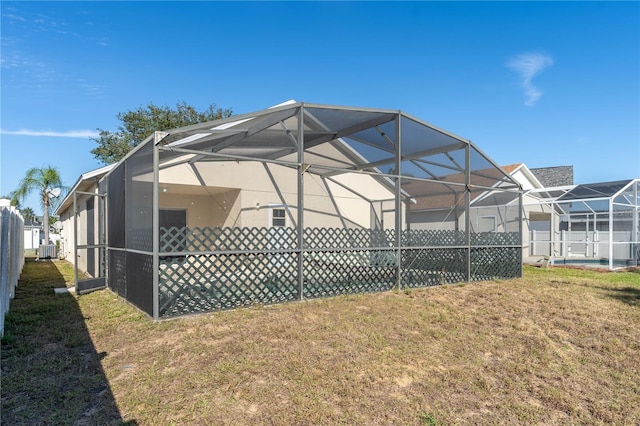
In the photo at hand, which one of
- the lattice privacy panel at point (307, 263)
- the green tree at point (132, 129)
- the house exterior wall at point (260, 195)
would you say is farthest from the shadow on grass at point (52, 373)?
the green tree at point (132, 129)

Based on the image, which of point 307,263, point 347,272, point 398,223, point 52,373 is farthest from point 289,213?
point 52,373

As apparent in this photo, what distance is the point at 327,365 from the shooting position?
3637 mm

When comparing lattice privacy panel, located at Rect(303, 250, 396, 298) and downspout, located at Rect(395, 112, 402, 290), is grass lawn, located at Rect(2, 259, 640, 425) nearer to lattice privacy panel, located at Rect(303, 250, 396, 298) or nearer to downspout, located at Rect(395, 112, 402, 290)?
lattice privacy panel, located at Rect(303, 250, 396, 298)

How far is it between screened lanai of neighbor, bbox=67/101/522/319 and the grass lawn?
66 cm

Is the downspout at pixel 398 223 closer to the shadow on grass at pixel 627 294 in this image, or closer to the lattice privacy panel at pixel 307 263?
the lattice privacy panel at pixel 307 263

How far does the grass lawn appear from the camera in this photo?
279 centimetres

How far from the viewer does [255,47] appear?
14250 mm

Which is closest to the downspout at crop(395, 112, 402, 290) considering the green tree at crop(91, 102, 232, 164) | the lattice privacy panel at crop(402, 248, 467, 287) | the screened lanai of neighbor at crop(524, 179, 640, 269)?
the lattice privacy panel at crop(402, 248, 467, 287)

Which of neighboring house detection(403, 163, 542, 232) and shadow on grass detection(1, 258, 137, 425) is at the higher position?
neighboring house detection(403, 163, 542, 232)

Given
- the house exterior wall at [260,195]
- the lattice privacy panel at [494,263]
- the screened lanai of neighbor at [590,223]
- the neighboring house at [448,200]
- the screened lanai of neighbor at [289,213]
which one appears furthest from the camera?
the screened lanai of neighbor at [590,223]

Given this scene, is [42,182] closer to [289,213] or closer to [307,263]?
[289,213]

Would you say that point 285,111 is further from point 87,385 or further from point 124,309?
point 87,385

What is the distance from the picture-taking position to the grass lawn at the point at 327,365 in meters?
2.79

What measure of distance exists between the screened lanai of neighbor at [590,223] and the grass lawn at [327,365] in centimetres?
874
